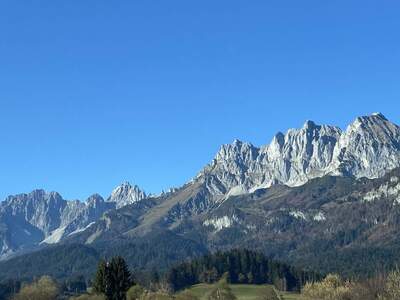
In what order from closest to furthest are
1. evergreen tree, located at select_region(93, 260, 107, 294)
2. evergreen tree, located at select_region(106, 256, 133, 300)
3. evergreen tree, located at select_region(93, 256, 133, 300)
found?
1. evergreen tree, located at select_region(106, 256, 133, 300)
2. evergreen tree, located at select_region(93, 256, 133, 300)
3. evergreen tree, located at select_region(93, 260, 107, 294)

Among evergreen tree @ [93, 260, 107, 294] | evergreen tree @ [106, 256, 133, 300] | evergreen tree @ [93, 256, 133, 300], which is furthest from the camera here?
evergreen tree @ [93, 260, 107, 294]

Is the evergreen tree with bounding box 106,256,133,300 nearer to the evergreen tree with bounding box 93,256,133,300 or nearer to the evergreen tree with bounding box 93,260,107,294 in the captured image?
the evergreen tree with bounding box 93,256,133,300

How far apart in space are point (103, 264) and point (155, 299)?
2137cm

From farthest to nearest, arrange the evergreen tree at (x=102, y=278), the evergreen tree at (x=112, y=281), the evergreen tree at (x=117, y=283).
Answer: the evergreen tree at (x=102, y=278), the evergreen tree at (x=112, y=281), the evergreen tree at (x=117, y=283)

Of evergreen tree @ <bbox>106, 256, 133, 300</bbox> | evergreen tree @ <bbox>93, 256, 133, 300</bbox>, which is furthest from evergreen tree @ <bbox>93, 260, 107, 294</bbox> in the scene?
evergreen tree @ <bbox>106, 256, 133, 300</bbox>

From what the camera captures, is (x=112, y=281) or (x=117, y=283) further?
(x=117, y=283)

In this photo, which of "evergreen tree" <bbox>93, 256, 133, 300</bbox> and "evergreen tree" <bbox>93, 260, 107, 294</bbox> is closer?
"evergreen tree" <bbox>93, 256, 133, 300</bbox>

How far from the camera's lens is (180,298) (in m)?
198

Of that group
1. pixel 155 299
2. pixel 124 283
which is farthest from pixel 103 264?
pixel 155 299

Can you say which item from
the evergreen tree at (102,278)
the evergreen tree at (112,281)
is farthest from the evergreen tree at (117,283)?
the evergreen tree at (102,278)

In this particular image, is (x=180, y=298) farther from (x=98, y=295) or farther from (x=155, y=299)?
(x=98, y=295)

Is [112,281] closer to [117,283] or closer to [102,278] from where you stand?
[117,283]

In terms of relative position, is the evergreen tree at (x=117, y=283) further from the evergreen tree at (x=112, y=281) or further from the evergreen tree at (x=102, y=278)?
the evergreen tree at (x=102, y=278)

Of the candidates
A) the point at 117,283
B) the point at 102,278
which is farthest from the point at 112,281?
the point at 102,278
